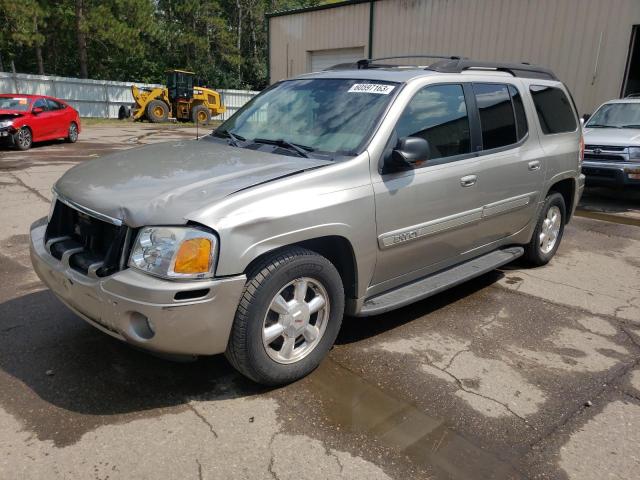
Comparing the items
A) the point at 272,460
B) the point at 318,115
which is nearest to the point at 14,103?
the point at 318,115

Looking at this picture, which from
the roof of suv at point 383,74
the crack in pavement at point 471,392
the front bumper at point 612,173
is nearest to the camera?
the crack in pavement at point 471,392

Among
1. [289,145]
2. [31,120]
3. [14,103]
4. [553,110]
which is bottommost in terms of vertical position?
[31,120]

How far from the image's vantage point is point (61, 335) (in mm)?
3744

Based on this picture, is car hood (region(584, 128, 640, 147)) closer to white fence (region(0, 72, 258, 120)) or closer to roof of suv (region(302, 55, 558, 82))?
roof of suv (region(302, 55, 558, 82))

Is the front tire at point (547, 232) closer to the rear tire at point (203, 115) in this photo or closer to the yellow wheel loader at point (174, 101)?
the yellow wheel loader at point (174, 101)

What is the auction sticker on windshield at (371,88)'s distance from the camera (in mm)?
3731

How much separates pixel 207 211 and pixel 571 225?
267 inches

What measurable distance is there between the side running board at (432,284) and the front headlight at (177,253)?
1.24 m

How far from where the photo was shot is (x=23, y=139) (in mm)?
14570

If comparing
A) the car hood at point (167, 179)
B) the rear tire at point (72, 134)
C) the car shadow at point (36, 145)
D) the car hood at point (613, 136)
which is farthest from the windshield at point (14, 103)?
the car hood at point (613, 136)

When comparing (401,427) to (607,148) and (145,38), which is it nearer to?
(607,148)

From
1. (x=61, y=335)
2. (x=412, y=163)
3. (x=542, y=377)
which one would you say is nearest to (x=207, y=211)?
(x=412, y=163)

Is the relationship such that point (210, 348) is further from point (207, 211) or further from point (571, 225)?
point (571, 225)

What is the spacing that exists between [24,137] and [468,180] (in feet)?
46.4
